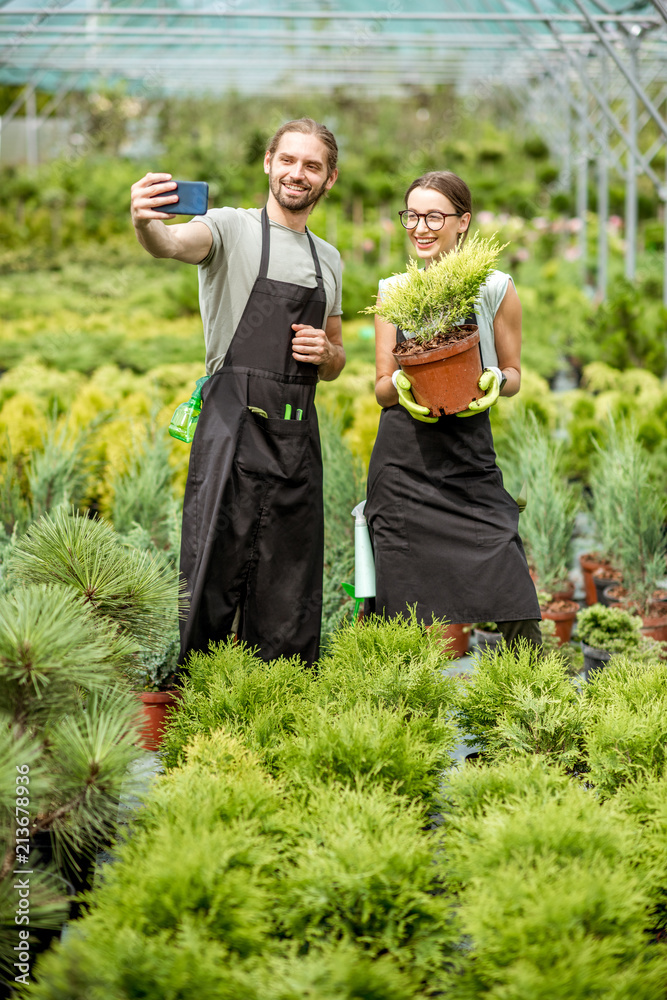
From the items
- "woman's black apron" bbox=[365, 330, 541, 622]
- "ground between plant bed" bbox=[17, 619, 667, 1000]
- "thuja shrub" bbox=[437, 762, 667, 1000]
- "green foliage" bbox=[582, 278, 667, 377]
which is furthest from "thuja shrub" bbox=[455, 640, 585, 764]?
"green foliage" bbox=[582, 278, 667, 377]

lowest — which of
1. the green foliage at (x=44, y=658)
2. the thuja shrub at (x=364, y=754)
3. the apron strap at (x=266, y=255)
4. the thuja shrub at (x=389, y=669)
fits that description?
the thuja shrub at (x=364, y=754)

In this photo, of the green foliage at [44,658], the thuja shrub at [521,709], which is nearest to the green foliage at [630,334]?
the thuja shrub at [521,709]

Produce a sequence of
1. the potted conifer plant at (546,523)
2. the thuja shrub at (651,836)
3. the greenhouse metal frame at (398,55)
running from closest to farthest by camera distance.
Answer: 1. the thuja shrub at (651,836)
2. the potted conifer plant at (546,523)
3. the greenhouse metal frame at (398,55)

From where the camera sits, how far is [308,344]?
7.45 ft

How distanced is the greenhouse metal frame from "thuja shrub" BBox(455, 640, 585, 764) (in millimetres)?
4271

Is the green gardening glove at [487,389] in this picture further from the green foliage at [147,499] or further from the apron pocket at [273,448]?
the green foliage at [147,499]

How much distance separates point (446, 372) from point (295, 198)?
587 millimetres

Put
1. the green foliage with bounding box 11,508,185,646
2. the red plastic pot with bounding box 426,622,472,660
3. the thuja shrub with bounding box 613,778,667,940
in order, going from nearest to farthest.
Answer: the thuja shrub with bounding box 613,778,667,940 < the green foliage with bounding box 11,508,185,646 < the red plastic pot with bounding box 426,622,472,660

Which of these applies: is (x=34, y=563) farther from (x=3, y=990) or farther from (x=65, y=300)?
(x=65, y=300)

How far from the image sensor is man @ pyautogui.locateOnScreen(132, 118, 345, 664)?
224cm

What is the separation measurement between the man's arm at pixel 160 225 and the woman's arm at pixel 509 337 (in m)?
0.77

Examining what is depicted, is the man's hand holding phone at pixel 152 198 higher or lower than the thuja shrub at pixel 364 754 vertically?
higher

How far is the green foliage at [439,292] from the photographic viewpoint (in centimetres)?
205

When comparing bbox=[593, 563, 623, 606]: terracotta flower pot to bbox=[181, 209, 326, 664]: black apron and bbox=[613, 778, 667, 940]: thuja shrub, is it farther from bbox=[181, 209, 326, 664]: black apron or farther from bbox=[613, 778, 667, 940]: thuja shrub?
bbox=[613, 778, 667, 940]: thuja shrub
